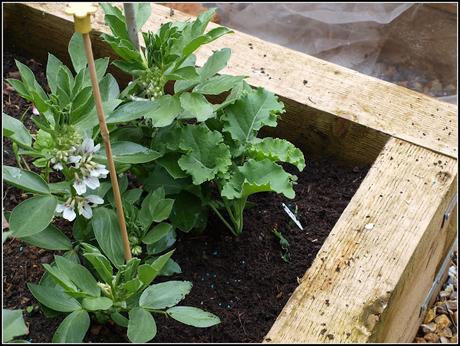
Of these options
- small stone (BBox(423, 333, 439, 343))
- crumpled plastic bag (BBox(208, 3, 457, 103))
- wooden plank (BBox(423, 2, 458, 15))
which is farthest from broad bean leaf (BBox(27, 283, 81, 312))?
wooden plank (BBox(423, 2, 458, 15))

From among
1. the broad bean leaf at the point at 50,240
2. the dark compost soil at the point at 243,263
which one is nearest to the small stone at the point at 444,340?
the dark compost soil at the point at 243,263

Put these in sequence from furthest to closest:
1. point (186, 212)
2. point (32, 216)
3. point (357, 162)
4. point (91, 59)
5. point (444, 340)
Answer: point (444, 340)
point (357, 162)
point (186, 212)
point (32, 216)
point (91, 59)

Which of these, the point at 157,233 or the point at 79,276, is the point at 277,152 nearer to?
the point at 157,233

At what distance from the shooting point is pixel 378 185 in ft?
4.37

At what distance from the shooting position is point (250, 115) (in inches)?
51.3

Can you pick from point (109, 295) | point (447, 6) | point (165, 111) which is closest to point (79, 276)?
point (109, 295)

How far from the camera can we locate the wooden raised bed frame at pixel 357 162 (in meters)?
1.15

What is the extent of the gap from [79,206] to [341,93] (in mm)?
604

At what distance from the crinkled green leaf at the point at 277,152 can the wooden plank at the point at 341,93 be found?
0.23m

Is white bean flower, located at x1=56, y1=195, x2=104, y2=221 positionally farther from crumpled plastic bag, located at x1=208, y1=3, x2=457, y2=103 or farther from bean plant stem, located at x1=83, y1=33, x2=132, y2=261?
crumpled plastic bag, located at x1=208, y1=3, x2=457, y2=103

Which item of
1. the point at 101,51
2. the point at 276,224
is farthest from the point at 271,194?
the point at 101,51

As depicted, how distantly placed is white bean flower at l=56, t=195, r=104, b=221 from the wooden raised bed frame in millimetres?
325

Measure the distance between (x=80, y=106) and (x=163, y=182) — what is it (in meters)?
0.25

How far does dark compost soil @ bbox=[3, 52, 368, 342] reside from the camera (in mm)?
1205
